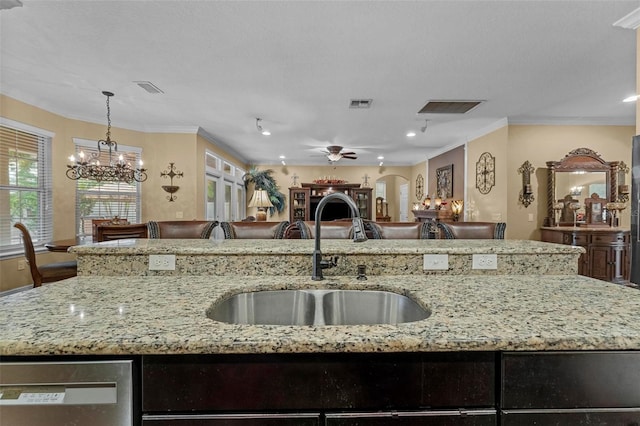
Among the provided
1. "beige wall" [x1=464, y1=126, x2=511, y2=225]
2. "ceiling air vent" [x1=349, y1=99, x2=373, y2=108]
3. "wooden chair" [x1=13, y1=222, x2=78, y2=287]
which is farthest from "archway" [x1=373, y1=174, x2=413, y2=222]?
"wooden chair" [x1=13, y1=222, x2=78, y2=287]

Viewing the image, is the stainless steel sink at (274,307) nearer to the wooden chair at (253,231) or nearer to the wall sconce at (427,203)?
the wooden chair at (253,231)

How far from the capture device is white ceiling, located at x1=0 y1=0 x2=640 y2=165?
85.1 inches

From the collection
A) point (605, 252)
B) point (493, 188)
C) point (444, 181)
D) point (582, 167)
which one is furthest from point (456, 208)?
point (605, 252)

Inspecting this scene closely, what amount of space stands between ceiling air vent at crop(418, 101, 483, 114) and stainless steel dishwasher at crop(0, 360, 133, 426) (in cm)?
419

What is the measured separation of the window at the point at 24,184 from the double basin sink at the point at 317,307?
4211mm

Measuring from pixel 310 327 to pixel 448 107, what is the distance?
4.14 m

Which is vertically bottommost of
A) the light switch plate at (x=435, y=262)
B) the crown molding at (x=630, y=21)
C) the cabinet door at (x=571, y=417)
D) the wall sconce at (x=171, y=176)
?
the cabinet door at (x=571, y=417)

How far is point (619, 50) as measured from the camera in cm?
263

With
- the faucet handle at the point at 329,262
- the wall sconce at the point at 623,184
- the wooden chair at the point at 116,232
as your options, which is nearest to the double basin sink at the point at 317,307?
the faucet handle at the point at 329,262

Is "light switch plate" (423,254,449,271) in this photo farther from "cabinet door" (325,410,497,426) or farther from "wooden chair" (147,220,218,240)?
"wooden chair" (147,220,218,240)

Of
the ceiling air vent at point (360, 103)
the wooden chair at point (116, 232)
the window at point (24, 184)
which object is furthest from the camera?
the ceiling air vent at point (360, 103)

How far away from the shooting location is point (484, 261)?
1.44m

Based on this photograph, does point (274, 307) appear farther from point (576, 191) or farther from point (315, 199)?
point (315, 199)

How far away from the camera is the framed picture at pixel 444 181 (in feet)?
21.6
